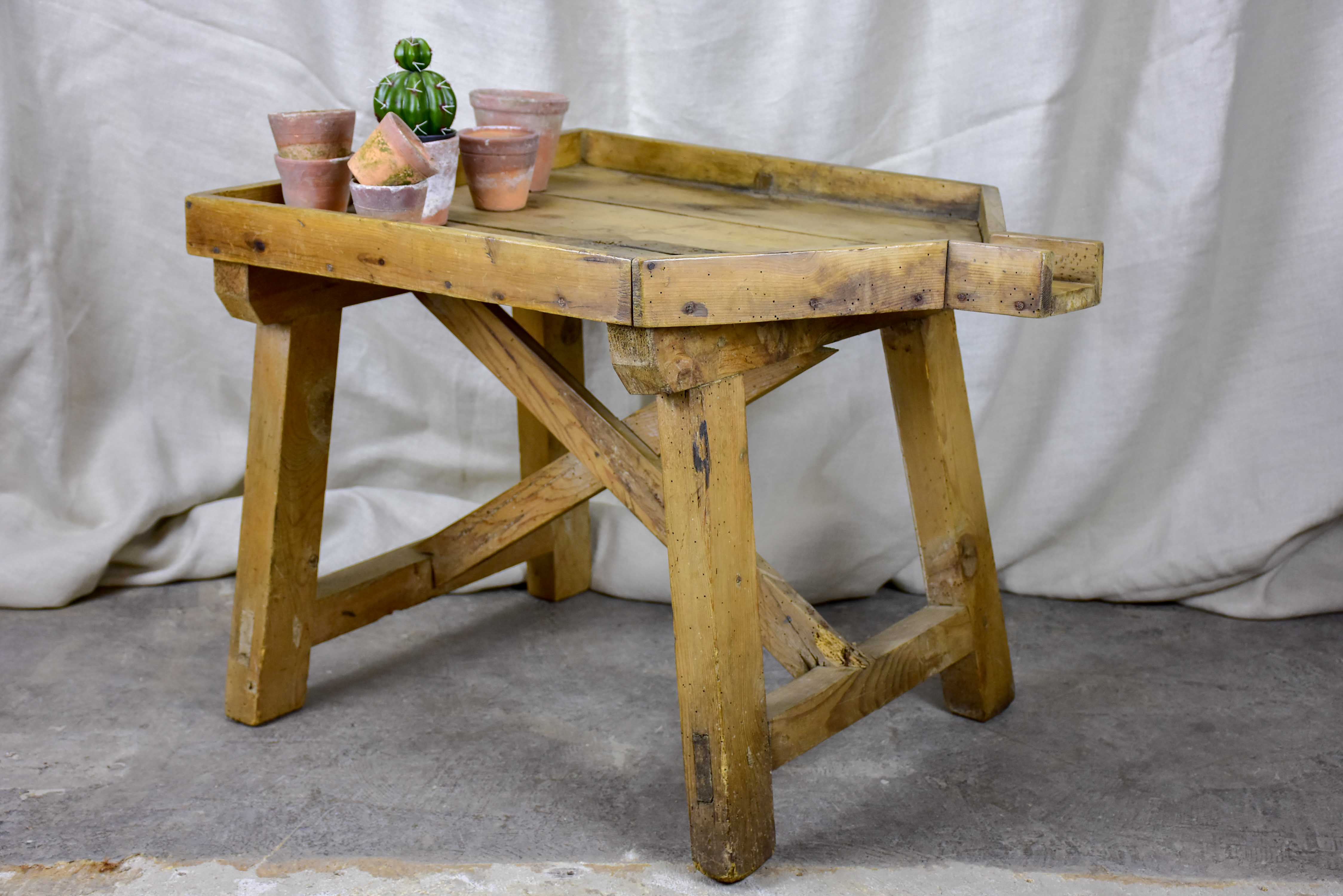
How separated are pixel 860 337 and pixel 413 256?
1.15 metres

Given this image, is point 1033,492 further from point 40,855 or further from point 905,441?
point 40,855

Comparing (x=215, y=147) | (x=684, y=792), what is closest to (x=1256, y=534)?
(x=684, y=792)

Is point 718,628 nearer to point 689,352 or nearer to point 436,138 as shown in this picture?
point 689,352

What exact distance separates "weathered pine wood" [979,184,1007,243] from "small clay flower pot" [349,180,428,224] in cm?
69


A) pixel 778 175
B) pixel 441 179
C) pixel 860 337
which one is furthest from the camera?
pixel 860 337

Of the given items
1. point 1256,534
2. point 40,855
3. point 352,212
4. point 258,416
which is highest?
point 352,212

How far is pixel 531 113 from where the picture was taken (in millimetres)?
2031

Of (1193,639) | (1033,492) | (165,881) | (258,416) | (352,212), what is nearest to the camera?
(165,881)

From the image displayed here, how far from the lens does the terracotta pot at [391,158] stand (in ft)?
5.54

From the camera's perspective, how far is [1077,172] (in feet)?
8.13

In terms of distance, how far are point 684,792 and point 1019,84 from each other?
1367 millimetres

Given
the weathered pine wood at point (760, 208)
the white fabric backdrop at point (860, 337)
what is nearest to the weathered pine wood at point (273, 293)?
the weathered pine wood at point (760, 208)

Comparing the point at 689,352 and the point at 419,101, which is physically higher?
the point at 419,101

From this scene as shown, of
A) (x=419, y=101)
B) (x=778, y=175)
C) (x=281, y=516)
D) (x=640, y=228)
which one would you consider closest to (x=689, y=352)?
(x=640, y=228)
